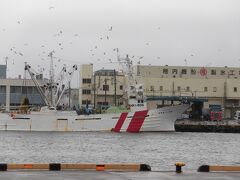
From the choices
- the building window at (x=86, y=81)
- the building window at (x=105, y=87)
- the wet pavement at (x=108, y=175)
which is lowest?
the wet pavement at (x=108, y=175)

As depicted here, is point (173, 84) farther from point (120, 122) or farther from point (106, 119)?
point (106, 119)

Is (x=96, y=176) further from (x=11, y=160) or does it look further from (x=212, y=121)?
(x=212, y=121)

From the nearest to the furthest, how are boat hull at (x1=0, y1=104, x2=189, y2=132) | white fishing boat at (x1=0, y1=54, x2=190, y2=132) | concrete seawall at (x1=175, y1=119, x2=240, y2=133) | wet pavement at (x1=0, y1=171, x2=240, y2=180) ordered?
wet pavement at (x1=0, y1=171, x2=240, y2=180), white fishing boat at (x1=0, y1=54, x2=190, y2=132), boat hull at (x1=0, y1=104, x2=189, y2=132), concrete seawall at (x1=175, y1=119, x2=240, y2=133)

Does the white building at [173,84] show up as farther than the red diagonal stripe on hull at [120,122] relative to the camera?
Yes

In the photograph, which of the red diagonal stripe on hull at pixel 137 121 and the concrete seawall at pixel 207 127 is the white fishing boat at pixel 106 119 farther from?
the concrete seawall at pixel 207 127

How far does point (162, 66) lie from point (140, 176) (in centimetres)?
12427

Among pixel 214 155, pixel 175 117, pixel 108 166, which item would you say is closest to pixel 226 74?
pixel 175 117

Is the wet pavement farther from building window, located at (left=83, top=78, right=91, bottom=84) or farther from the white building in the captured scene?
building window, located at (left=83, top=78, right=91, bottom=84)

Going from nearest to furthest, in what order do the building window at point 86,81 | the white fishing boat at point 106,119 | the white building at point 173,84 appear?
1. the white fishing boat at point 106,119
2. the white building at point 173,84
3. the building window at point 86,81

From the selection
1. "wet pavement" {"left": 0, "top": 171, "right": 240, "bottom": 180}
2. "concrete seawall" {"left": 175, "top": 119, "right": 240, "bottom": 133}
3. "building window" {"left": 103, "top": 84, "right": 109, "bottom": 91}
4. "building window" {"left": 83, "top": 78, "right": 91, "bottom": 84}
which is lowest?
"wet pavement" {"left": 0, "top": 171, "right": 240, "bottom": 180}

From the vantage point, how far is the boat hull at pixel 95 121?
104m

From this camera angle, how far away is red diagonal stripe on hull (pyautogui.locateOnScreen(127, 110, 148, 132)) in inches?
4053

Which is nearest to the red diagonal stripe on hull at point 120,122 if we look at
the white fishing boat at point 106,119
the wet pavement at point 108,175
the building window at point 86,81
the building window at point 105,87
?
Result: the white fishing boat at point 106,119

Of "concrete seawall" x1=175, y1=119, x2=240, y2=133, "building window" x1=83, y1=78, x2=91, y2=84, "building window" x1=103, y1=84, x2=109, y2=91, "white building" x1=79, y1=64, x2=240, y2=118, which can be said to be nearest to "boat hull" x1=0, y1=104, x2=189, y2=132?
"concrete seawall" x1=175, y1=119, x2=240, y2=133
